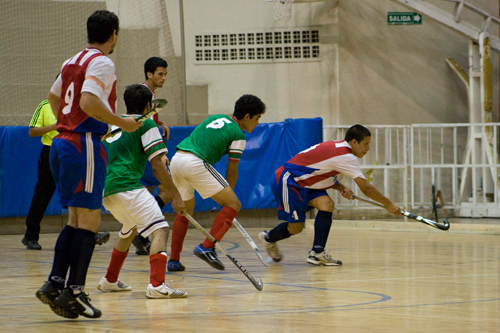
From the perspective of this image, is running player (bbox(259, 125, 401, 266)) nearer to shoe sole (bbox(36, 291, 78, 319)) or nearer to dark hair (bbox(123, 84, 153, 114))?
dark hair (bbox(123, 84, 153, 114))

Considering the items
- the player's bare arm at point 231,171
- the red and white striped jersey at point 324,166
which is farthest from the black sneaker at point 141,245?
the player's bare arm at point 231,171

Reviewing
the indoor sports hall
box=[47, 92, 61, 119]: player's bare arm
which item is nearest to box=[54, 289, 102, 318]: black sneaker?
box=[47, 92, 61, 119]: player's bare arm

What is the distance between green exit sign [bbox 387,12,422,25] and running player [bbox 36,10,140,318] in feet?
33.4

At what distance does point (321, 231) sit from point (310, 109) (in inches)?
272

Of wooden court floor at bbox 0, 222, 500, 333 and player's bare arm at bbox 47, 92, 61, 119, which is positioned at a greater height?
player's bare arm at bbox 47, 92, 61, 119

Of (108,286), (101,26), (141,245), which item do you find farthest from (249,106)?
(101,26)

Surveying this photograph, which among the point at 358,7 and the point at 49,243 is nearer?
the point at 49,243

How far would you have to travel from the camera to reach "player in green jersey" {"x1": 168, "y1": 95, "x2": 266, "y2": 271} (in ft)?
21.6

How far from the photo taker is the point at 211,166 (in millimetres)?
6672

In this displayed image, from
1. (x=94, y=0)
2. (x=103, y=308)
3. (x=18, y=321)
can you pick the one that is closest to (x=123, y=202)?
(x=103, y=308)

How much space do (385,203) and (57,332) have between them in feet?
12.9

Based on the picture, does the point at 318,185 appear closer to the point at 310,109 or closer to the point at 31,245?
the point at 31,245

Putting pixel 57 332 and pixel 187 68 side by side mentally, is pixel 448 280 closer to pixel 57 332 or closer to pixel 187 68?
pixel 57 332

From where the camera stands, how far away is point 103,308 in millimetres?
4867
